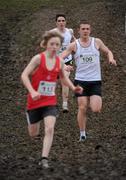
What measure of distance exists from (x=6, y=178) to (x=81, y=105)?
311 centimetres

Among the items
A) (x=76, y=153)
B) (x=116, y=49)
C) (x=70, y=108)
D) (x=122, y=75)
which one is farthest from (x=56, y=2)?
(x=76, y=153)

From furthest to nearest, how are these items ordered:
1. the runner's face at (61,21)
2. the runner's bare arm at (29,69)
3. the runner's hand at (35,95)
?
the runner's face at (61,21) → the runner's bare arm at (29,69) → the runner's hand at (35,95)

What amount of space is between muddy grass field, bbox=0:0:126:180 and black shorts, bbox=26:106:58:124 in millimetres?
645

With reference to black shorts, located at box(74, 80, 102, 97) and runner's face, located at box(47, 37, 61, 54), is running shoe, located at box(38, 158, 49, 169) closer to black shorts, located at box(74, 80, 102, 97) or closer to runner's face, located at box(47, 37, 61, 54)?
runner's face, located at box(47, 37, 61, 54)

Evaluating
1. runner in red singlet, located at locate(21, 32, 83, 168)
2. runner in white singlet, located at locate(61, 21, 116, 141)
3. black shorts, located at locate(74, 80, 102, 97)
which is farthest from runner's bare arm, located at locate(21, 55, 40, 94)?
black shorts, located at locate(74, 80, 102, 97)

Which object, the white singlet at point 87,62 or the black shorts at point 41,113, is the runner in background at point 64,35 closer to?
the white singlet at point 87,62

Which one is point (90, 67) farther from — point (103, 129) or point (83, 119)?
point (103, 129)

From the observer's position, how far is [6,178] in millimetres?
7742

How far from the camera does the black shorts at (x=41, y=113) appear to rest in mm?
8695

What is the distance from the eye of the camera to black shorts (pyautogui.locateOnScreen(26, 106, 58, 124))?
8.70 metres

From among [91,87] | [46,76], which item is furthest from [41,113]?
[91,87]

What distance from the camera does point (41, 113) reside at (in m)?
8.90

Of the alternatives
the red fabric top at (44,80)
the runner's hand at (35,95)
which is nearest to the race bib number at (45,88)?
the red fabric top at (44,80)

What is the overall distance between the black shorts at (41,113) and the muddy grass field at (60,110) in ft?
2.11
